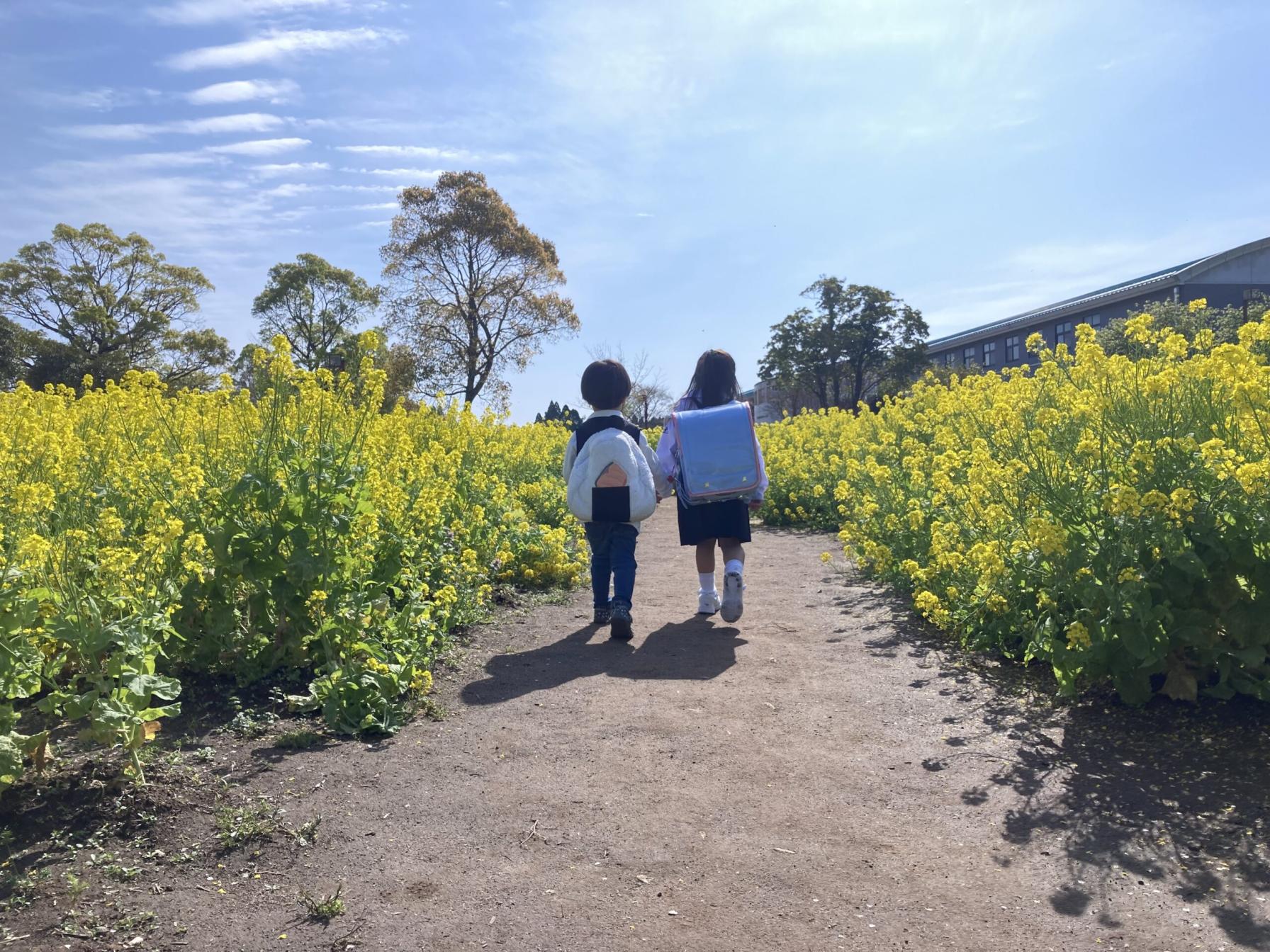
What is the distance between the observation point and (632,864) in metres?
2.43

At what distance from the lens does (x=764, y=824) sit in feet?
8.75

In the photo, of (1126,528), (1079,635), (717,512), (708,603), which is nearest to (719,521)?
(717,512)

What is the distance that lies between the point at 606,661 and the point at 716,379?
6.42 ft

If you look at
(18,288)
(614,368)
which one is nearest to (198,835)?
(614,368)

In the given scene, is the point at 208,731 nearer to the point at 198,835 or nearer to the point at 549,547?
the point at 198,835

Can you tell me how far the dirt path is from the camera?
212cm

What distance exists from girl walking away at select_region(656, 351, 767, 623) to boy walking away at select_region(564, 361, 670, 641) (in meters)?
0.28

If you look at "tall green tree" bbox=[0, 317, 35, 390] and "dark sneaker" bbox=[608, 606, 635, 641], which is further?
"tall green tree" bbox=[0, 317, 35, 390]

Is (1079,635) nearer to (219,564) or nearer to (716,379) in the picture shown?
(716,379)

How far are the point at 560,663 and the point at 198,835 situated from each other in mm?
2236

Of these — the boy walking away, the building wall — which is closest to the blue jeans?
the boy walking away

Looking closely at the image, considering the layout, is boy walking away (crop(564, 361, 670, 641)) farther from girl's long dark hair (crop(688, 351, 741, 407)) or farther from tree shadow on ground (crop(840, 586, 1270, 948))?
tree shadow on ground (crop(840, 586, 1270, 948))

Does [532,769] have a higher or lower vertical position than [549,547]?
lower

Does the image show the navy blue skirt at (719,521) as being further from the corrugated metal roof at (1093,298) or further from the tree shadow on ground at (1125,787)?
the corrugated metal roof at (1093,298)
